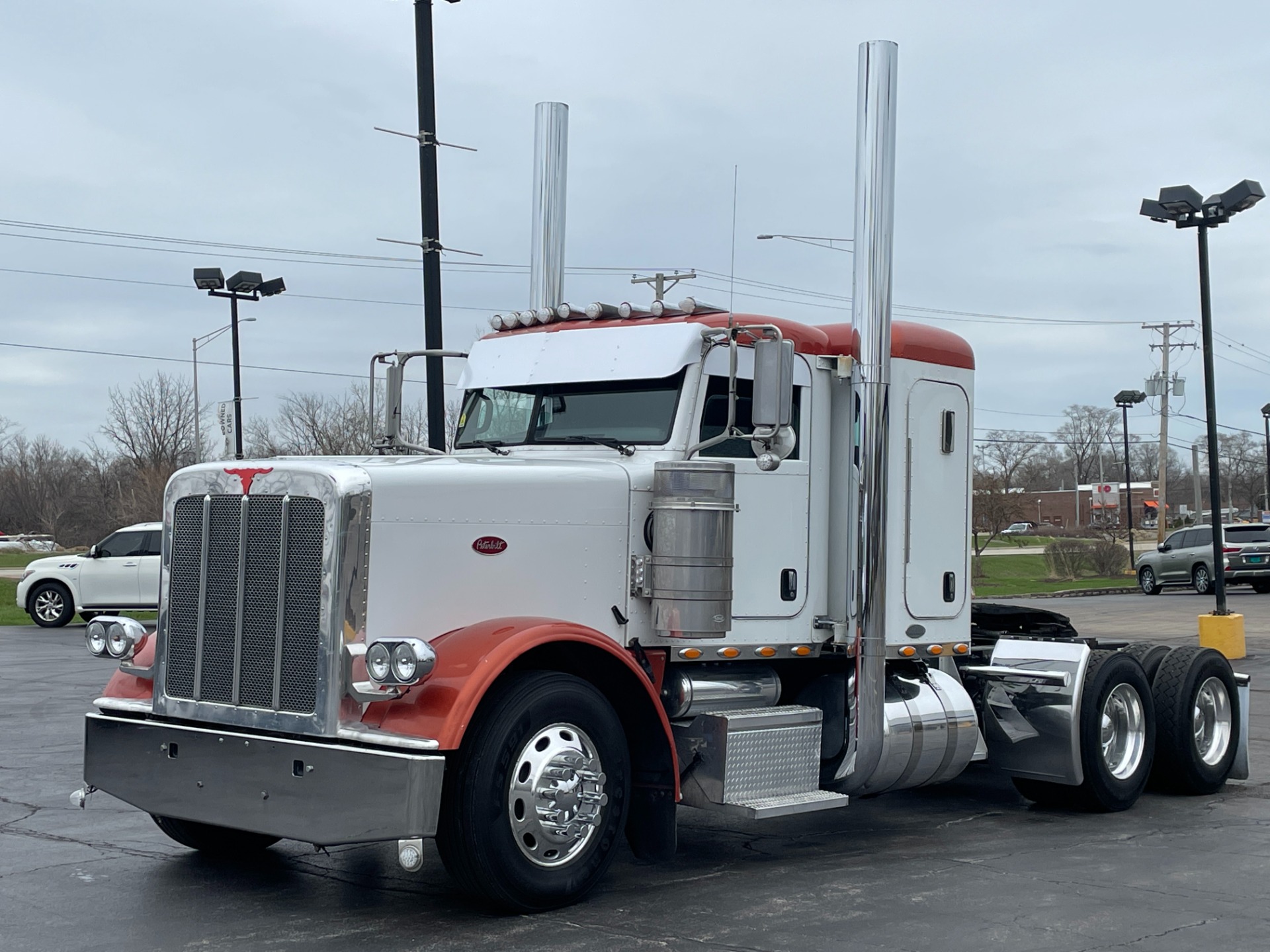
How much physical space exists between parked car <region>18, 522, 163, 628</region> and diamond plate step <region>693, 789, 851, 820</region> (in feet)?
64.3

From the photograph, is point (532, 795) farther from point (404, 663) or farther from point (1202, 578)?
point (1202, 578)

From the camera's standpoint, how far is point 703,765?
7.21m

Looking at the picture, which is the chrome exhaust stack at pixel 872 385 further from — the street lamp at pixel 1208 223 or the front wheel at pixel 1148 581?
the front wheel at pixel 1148 581

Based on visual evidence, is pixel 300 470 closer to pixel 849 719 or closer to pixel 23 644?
pixel 849 719

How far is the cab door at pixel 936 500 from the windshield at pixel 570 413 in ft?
6.05

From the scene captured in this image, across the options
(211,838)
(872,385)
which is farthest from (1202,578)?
(211,838)

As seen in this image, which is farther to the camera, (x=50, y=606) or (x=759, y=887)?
(x=50, y=606)

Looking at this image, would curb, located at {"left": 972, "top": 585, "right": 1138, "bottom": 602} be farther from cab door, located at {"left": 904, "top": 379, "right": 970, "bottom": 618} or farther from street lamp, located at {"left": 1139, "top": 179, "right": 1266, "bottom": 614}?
cab door, located at {"left": 904, "top": 379, "right": 970, "bottom": 618}

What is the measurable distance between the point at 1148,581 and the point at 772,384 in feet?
111

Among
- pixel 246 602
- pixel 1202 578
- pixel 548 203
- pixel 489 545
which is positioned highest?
pixel 548 203

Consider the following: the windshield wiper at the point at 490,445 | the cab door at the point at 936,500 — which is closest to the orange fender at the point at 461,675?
the windshield wiper at the point at 490,445

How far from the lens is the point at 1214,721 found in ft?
33.5

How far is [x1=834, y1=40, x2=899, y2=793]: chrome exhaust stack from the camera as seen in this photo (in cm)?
800

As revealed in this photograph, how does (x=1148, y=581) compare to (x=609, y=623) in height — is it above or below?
below
